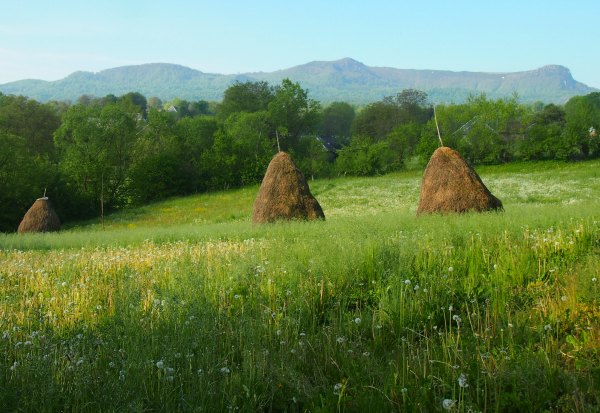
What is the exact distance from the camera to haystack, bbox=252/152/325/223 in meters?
20.2

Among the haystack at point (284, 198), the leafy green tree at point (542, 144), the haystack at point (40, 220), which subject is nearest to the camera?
the haystack at point (284, 198)

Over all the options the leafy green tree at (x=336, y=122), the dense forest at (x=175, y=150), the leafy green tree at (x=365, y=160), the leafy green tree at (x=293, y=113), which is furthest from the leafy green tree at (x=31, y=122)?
the leafy green tree at (x=336, y=122)

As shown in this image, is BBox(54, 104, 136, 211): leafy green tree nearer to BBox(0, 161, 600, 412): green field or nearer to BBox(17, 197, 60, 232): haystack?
BBox(17, 197, 60, 232): haystack

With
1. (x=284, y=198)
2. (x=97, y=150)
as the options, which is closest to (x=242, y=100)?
(x=97, y=150)

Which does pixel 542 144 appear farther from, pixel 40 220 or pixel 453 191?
pixel 40 220

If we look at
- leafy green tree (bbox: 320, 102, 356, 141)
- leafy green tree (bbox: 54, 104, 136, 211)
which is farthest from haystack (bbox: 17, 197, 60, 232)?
leafy green tree (bbox: 320, 102, 356, 141)

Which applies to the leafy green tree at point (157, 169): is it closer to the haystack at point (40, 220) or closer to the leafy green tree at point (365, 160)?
the leafy green tree at point (365, 160)

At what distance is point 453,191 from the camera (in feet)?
58.6

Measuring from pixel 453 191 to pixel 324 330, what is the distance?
1332cm

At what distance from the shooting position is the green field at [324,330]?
13.4ft

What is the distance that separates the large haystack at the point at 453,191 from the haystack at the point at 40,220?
2452cm

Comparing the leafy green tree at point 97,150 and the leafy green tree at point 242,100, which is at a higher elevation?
the leafy green tree at point 242,100

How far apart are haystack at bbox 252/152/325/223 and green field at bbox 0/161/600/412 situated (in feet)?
31.7

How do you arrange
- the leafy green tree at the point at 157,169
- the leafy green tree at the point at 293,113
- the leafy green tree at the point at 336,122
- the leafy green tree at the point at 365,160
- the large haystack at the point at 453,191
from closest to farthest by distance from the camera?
the large haystack at the point at 453,191
the leafy green tree at the point at 157,169
the leafy green tree at the point at 365,160
the leafy green tree at the point at 293,113
the leafy green tree at the point at 336,122
